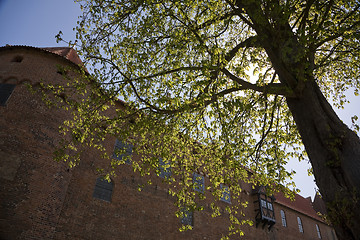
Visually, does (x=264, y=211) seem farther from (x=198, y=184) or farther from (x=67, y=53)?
(x=67, y=53)

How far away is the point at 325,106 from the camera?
5402mm

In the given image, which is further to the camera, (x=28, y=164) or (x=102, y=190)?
(x=102, y=190)

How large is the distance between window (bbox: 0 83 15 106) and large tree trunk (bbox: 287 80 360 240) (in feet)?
39.5

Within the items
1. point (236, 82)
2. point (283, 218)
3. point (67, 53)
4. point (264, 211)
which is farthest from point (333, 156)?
point (283, 218)

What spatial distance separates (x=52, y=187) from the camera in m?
10.0

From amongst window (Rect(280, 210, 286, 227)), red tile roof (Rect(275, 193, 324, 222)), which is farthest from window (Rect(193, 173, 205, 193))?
window (Rect(280, 210, 286, 227))

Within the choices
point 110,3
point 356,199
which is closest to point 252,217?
point 356,199

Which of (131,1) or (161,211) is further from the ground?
(131,1)

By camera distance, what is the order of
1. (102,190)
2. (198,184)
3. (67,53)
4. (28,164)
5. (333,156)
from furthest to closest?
(67,53) < (102,190) < (28,164) < (198,184) < (333,156)

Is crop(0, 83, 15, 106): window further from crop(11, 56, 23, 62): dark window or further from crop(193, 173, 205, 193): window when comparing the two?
crop(193, 173, 205, 193): window

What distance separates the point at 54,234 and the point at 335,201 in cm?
998

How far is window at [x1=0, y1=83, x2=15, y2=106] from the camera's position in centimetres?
1098

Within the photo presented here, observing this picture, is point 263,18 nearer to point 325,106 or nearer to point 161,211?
point 325,106

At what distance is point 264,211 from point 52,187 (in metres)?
16.7
